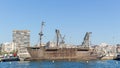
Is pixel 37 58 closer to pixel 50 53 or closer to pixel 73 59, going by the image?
pixel 50 53

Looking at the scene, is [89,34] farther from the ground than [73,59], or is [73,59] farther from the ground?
[89,34]

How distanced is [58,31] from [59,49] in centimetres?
1946

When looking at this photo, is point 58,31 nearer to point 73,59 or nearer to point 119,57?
point 73,59

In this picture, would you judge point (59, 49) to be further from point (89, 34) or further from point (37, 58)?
point (89, 34)

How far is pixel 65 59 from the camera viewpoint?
162 metres

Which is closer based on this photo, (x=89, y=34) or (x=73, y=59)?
(x=73, y=59)

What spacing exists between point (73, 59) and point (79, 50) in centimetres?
624

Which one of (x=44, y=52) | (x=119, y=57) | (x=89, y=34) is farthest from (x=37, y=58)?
(x=119, y=57)

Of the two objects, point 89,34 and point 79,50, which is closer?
point 79,50

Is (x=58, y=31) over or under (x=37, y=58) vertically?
over

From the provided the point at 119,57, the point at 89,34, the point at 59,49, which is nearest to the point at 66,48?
the point at 59,49

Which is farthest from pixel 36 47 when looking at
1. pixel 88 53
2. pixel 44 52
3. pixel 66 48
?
pixel 88 53

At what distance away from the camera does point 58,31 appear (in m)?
182

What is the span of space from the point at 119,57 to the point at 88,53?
117 ft
